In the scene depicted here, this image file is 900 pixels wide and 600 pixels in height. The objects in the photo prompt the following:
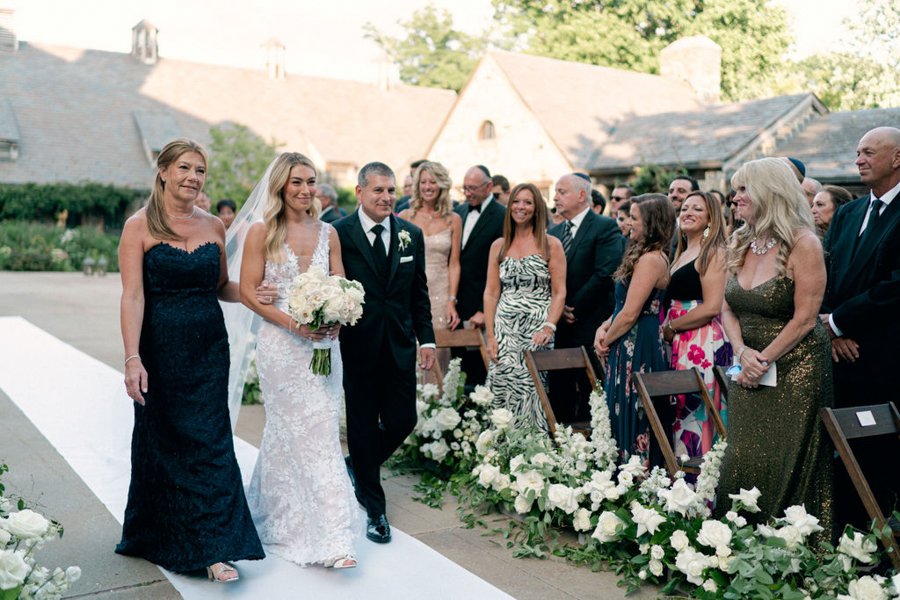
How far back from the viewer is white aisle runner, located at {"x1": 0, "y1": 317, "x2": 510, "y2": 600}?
15.3 feet

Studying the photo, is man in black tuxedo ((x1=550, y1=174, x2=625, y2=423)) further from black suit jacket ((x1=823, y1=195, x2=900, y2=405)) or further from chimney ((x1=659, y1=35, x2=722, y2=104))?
chimney ((x1=659, y1=35, x2=722, y2=104))

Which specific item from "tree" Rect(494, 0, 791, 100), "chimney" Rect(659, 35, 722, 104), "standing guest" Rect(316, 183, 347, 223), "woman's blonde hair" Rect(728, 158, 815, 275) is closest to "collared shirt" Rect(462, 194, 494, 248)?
"standing guest" Rect(316, 183, 347, 223)

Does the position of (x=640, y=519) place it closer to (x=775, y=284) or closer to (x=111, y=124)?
(x=775, y=284)

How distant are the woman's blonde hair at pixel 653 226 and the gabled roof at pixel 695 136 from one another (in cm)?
2034

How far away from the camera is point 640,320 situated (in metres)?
6.06

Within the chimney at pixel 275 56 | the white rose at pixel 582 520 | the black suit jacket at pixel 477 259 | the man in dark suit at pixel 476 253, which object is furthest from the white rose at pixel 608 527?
the chimney at pixel 275 56

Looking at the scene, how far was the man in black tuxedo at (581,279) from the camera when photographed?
714 centimetres

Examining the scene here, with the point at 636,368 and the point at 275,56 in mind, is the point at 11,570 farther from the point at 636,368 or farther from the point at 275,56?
the point at 275,56

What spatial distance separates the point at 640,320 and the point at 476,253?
2.53 m

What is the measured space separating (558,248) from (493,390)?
1.25 metres

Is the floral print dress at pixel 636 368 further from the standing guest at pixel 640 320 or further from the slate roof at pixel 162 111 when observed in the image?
the slate roof at pixel 162 111

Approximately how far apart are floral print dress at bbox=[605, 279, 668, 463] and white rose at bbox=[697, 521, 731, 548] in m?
1.57

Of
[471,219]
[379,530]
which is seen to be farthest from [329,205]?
[379,530]

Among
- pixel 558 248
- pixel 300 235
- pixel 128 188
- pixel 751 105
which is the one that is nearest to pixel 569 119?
pixel 751 105
